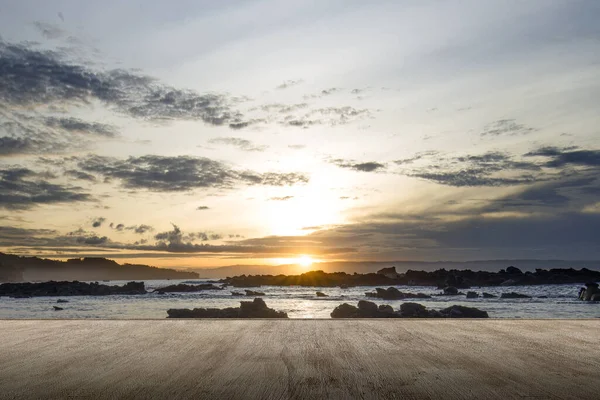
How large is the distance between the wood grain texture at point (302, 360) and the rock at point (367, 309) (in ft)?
59.2

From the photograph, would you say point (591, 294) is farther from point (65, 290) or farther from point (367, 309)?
point (65, 290)

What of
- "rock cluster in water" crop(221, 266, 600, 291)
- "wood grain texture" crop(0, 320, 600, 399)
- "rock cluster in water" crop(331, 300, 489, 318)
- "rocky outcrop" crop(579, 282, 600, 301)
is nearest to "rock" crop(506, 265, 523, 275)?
"rock cluster in water" crop(221, 266, 600, 291)

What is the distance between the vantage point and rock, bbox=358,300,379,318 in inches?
955

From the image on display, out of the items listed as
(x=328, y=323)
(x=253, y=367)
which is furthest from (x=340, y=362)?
(x=328, y=323)

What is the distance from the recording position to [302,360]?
4184 millimetres

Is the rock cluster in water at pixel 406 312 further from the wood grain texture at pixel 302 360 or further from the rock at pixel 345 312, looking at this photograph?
the wood grain texture at pixel 302 360

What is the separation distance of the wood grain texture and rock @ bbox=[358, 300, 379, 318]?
1805cm


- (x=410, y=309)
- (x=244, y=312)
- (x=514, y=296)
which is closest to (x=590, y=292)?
(x=514, y=296)

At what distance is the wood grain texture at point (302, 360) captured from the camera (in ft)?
10.6

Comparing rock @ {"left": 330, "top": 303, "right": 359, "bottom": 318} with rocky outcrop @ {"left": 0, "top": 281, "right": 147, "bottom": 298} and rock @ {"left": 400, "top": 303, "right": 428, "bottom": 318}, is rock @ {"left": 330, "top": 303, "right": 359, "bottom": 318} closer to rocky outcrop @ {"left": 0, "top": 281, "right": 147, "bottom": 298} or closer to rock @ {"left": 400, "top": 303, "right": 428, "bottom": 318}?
rock @ {"left": 400, "top": 303, "right": 428, "bottom": 318}

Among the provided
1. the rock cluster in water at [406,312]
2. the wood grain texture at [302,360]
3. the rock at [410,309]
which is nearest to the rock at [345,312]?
the rock cluster in water at [406,312]

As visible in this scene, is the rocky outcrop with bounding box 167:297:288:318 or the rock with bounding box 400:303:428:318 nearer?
the rock with bounding box 400:303:428:318

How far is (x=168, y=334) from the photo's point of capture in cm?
575

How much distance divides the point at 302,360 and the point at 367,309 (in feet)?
70.2
